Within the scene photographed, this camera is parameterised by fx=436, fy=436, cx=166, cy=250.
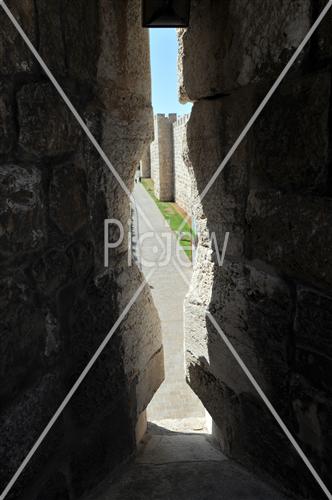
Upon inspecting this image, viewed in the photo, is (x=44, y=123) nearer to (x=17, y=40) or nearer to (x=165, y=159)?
(x=17, y=40)

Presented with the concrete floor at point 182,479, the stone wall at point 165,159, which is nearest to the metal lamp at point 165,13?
the concrete floor at point 182,479

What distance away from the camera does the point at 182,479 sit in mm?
1882

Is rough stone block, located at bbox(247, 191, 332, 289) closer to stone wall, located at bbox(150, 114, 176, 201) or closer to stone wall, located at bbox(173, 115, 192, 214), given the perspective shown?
stone wall, located at bbox(173, 115, 192, 214)

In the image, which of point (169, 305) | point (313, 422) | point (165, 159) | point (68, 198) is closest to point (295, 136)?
point (68, 198)

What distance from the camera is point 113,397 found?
6.14ft

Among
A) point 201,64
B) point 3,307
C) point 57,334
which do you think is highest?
point 201,64

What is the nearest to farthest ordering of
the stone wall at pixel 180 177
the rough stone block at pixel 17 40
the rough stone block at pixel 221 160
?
the rough stone block at pixel 17 40 < the rough stone block at pixel 221 160 < the stone wall at pixel 180 177

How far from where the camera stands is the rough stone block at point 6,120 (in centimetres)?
117

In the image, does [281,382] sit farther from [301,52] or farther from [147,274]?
[147,274]

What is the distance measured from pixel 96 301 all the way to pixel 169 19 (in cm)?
107

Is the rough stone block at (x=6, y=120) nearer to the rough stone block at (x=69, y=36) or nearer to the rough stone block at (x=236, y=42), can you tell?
the rough stone block at (x=69, y=36)

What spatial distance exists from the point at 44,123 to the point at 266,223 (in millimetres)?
803

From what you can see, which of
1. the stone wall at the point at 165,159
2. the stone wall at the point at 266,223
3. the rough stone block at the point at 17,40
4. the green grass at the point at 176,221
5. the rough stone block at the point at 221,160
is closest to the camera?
the rough stone block at the point at 17,40

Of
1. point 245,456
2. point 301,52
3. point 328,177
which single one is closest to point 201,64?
point 301,52
